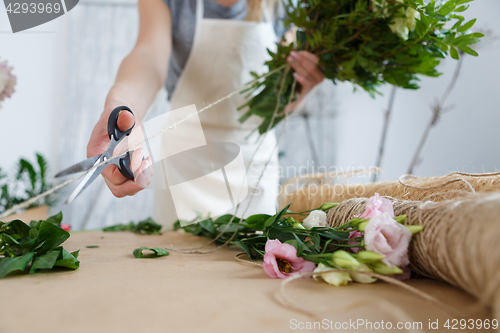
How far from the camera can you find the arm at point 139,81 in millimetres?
363

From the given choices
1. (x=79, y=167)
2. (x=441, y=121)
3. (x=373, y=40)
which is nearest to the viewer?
(x=79, y=167)

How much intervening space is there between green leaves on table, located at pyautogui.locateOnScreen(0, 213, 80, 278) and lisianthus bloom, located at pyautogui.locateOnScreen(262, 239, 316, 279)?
7.1 inches

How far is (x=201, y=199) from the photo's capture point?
0.84m

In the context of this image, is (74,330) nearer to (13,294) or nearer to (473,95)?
(13,294)

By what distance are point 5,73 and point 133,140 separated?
0.15 m

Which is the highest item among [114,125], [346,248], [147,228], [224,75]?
[224,75]

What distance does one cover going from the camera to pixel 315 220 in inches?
12.8

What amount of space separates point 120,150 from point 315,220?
242mm

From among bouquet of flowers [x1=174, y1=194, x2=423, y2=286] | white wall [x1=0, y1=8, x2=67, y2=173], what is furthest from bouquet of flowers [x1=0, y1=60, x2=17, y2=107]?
white wall [x1=0, y1=8, x2=67, y2=173]

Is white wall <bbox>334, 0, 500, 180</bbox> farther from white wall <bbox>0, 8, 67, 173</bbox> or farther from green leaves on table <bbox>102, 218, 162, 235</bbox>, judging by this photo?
white wall <bbox>0, 8, 67, 173</bbox>

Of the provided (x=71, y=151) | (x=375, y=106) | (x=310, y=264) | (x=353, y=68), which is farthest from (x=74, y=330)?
(x=71, y=151)

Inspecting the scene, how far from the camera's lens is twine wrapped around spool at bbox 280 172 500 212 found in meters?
0.29

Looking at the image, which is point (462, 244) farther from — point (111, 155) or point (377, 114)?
point (377, 114)

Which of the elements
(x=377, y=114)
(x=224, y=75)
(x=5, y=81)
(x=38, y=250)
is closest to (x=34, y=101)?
(x=224, y=75)
